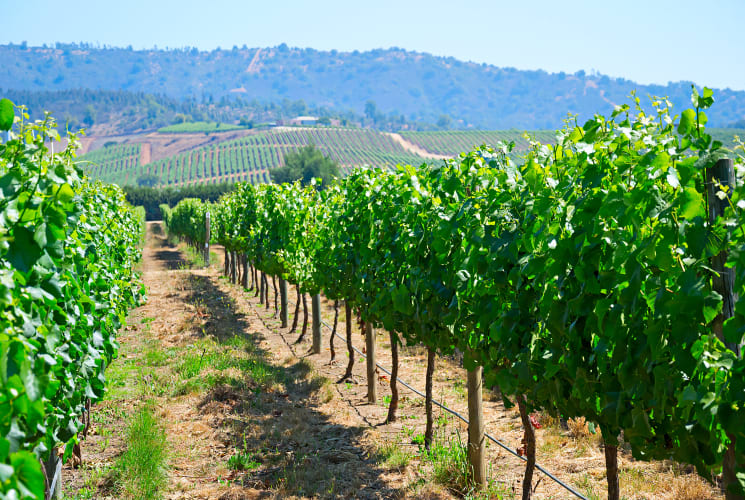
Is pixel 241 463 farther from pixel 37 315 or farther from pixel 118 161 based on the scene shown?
pixel 118 161

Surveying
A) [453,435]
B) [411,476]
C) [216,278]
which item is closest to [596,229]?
[411,476]

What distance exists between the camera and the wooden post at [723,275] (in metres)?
2.30

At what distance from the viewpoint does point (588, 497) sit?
462 centimetres

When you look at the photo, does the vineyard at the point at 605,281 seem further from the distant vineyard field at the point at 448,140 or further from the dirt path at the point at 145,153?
the dirt path at the point at 145,153

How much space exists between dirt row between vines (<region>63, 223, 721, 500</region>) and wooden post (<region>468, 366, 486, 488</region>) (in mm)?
119

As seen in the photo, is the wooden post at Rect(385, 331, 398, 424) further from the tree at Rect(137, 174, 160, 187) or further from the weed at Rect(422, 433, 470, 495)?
the tree at Rect(137, 174, 160, 187)

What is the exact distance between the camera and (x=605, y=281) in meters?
2.74

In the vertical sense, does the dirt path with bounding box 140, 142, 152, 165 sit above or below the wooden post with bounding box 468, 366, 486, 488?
above

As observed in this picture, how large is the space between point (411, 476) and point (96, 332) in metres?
2.91

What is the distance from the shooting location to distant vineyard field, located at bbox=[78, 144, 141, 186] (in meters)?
134

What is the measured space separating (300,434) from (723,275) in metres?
4.80

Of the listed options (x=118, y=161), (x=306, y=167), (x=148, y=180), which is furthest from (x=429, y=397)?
(x=118, y=161)

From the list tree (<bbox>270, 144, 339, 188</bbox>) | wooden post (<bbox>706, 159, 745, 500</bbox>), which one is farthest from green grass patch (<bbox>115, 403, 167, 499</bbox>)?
tree (<bbox>270, 144, 339, 188</bbox>)

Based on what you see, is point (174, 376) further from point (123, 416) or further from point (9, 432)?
point (9, 432)
